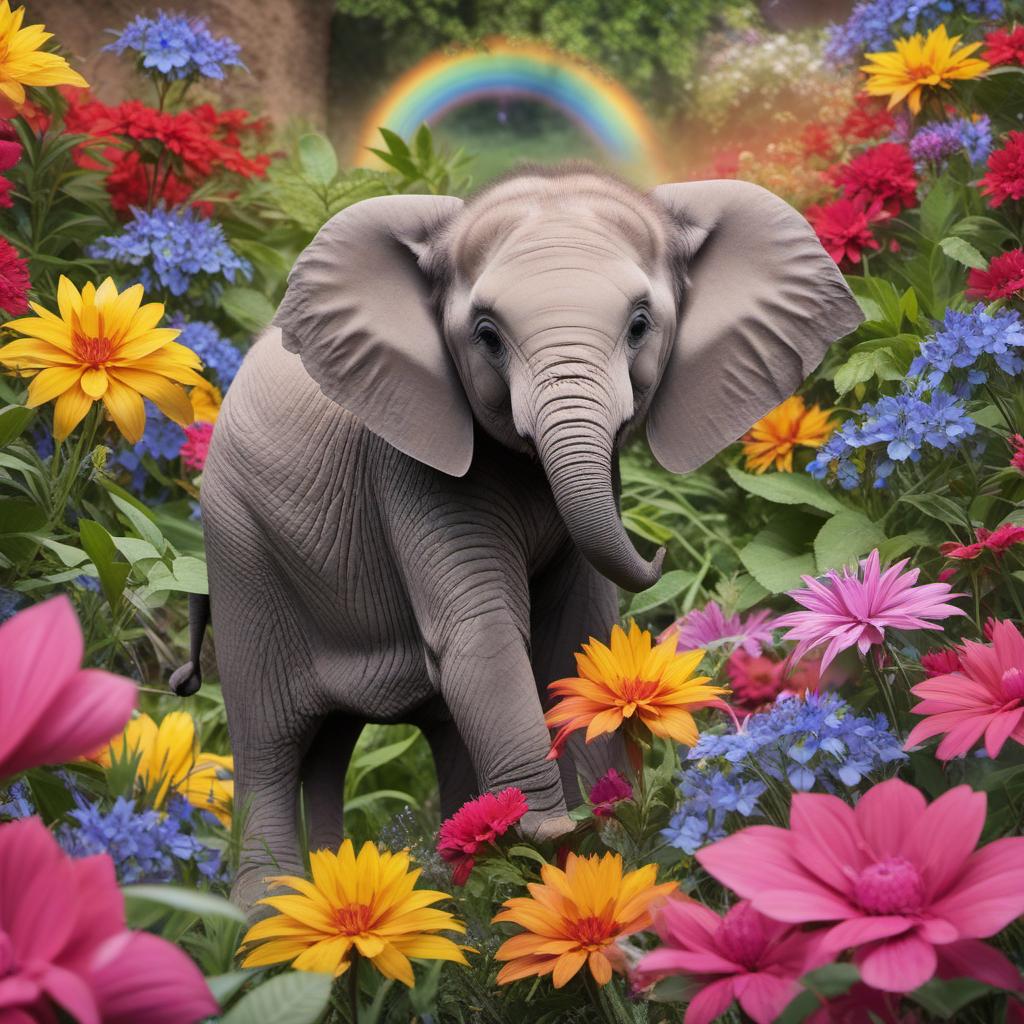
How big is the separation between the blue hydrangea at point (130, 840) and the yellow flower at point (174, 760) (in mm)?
145

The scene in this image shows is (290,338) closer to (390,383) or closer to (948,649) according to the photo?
(390,383)

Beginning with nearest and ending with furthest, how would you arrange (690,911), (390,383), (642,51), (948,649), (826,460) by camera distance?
(690,911)
(948,649)
(390,383)
(826,460)
(642,51)

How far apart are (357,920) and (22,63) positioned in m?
1.53

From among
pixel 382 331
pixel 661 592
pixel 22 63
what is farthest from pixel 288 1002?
pixel 661 592

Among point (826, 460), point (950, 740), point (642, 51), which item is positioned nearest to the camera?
point (950, 740)

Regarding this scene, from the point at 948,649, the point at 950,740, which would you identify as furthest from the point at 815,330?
the point at 950,740

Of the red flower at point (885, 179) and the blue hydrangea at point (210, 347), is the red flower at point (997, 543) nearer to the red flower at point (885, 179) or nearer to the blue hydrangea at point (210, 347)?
the red flower at point (885, 179)

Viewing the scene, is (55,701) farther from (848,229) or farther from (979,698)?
(848,229)

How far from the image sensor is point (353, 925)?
5.07 ft

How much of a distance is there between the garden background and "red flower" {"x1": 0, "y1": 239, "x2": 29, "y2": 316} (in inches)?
0.4

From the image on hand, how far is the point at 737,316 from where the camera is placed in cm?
221

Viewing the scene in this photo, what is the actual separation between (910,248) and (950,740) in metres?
1.99

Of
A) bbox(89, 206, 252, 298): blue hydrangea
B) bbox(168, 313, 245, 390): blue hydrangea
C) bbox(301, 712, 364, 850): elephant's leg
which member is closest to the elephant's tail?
bbox(301, 712, 364, 850): elephant's leg

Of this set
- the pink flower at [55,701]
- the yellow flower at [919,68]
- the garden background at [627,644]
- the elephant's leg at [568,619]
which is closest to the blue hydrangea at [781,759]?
the garden background at [627,644]
